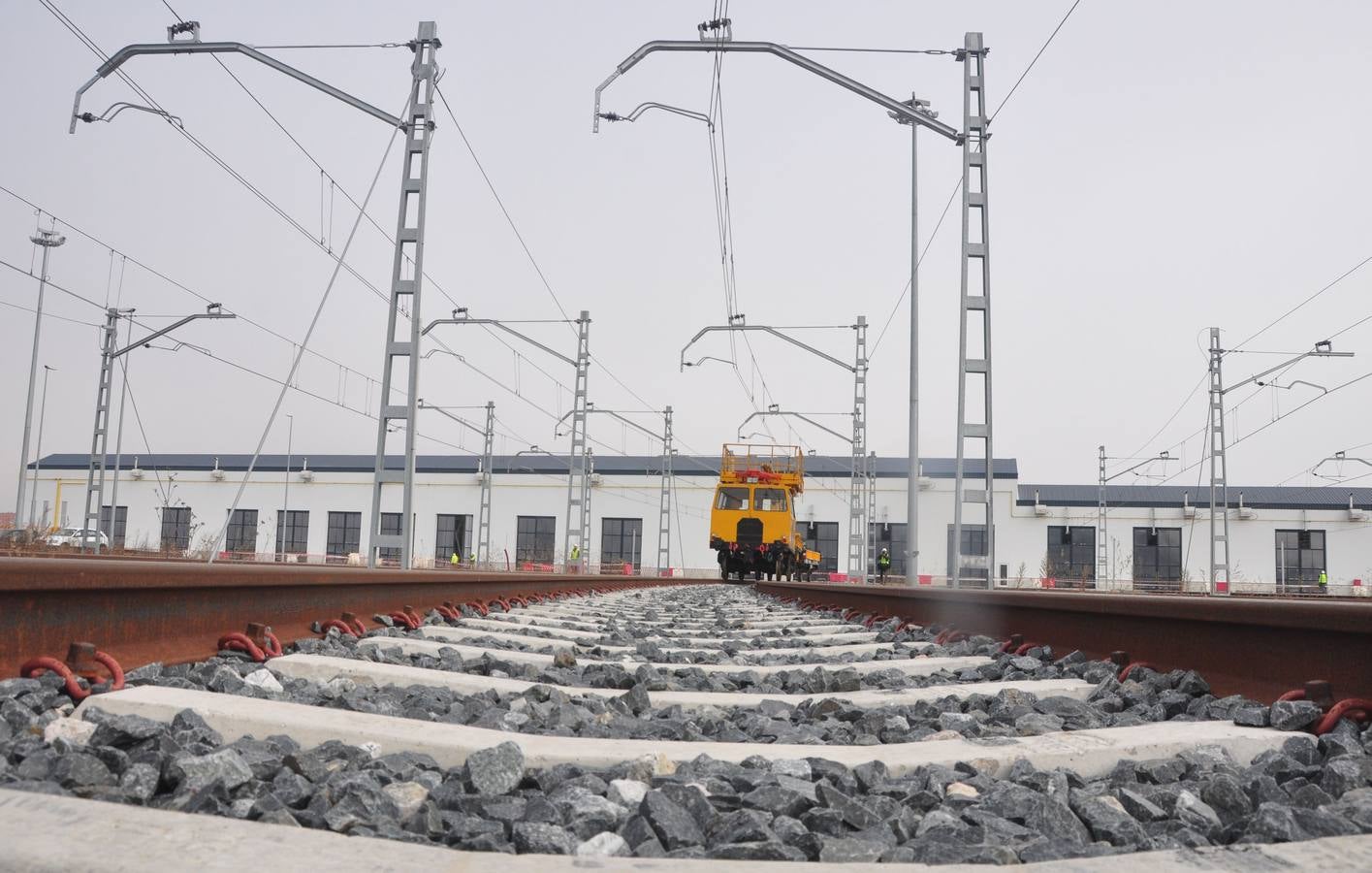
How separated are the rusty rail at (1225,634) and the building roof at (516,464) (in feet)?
168

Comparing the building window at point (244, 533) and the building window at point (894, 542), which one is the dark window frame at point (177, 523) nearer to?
the building window at point (244, 533)

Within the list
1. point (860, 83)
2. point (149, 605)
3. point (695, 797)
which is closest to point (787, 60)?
point (860, 83)

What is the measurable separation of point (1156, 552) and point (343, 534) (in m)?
41.9

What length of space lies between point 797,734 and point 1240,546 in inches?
2239

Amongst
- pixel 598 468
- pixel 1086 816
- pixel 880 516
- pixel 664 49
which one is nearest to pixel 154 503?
pixel 598 468

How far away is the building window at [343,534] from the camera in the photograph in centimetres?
5972

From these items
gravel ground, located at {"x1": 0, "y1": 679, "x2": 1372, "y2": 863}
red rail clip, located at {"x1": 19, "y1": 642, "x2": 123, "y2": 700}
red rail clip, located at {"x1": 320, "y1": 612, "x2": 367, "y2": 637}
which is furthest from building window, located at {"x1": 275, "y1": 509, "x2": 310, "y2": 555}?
gravel ground, located at {"x1": 0, "y1": 679, "x2": 1372, "y2": 863}

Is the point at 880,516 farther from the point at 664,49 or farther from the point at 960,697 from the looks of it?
the point at 960,697

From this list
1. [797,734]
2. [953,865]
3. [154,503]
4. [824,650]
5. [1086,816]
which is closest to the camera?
[953,865]

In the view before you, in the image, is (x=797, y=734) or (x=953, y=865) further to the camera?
(x=797, y=734)

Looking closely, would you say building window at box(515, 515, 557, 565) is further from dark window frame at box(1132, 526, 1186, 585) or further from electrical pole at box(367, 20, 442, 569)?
electrical pole at box(367, 20, 442, 569)

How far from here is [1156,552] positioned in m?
55.2

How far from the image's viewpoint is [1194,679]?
12.9 ft

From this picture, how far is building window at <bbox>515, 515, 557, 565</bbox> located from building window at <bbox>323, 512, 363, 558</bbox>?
8.52 meters
